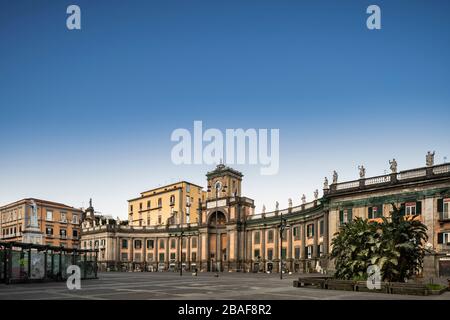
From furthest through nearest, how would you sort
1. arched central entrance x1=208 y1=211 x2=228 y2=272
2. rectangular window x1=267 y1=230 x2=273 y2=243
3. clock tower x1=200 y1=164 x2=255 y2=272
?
arched central entrance x1=208 y1=211 x2=228 y2=272, clock tower x1=200 y1=164 x2=255 y2=272, rectangular window x1=267 y1=230 x2=273 y2=243

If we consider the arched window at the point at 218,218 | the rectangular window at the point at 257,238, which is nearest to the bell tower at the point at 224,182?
the arched window at the point at 218,218

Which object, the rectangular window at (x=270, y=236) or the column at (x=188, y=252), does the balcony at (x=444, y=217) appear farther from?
the column at (x=188, y=252)

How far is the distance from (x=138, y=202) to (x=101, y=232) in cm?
1628

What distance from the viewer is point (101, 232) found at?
94188 millimetres

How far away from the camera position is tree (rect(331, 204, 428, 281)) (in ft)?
92.0

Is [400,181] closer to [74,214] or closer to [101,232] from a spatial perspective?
[101,232]

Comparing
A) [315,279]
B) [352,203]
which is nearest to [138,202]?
[352,203]

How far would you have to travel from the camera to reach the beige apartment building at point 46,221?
3607 inches

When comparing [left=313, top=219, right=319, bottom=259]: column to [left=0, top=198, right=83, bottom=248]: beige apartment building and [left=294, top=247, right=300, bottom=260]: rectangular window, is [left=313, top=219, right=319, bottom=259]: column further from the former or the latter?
[left=0, top=198, right=83, bottom=248]: beige apartment building

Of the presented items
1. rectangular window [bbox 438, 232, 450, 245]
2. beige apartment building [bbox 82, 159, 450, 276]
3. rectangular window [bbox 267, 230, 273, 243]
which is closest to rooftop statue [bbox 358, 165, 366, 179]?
beige apartment building [bbox 82, 159, 450, 276]

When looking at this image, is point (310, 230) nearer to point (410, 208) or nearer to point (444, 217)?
point (410, 208)

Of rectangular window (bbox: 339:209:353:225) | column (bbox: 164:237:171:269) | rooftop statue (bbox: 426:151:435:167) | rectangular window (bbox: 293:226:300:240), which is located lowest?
column (bbox: 164:237:171:269)

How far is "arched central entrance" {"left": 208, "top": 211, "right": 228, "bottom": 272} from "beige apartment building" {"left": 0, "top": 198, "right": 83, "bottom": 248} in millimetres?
33482

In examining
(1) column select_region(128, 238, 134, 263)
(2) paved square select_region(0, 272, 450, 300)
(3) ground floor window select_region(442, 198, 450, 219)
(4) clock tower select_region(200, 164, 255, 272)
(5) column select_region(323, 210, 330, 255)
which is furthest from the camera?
(1) column select_region(128, 238, 134, 263)
